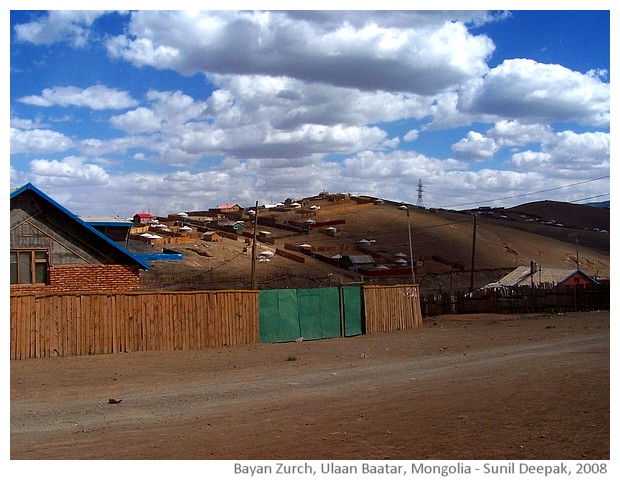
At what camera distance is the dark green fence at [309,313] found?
25062 millimetres

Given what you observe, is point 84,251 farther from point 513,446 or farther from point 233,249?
point 233,249

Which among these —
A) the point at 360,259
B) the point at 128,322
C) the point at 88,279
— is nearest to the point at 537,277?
the point at 360,259

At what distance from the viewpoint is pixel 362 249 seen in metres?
80.3

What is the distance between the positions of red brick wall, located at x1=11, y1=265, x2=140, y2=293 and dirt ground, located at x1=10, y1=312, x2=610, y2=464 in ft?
14.0

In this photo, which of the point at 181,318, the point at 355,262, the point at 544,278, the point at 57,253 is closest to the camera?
the point at 181,318

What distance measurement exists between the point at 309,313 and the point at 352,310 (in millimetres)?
2306

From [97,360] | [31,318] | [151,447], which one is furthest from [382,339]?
[151,447]

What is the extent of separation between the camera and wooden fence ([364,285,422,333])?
28.5 meters

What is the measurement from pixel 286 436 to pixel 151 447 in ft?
5.92

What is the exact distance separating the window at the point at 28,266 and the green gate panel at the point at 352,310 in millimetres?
10794

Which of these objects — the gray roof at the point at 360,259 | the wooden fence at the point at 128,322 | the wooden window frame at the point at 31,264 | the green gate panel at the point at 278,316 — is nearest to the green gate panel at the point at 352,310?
the green gate panel at the point at 278,316

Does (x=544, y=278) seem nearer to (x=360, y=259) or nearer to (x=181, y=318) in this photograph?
(x=360, y=259)

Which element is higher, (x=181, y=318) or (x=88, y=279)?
(x=88, y=279)

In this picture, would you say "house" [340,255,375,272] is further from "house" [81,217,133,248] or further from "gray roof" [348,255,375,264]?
"house" [81,217,133,248]
